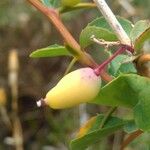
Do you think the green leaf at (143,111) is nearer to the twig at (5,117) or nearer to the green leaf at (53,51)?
the green leaf at (53,51)

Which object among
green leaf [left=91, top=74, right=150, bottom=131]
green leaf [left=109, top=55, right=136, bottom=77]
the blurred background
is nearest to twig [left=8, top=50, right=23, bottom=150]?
the blurred background

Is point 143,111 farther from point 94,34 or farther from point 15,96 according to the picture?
point 15,96

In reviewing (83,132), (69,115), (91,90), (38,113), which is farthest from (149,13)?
(91,90)

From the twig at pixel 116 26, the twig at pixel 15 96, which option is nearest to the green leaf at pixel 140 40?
the twig at pixel 116 26

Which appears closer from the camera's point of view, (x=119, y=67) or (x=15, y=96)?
(x=119, y=67)

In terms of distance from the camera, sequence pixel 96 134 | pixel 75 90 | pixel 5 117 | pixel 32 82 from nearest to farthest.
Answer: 1. pixel 75 90
2. pixel 96 134
3. pixel 5 117
4. pixel 32 82

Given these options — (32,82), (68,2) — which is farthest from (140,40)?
(32,82)
